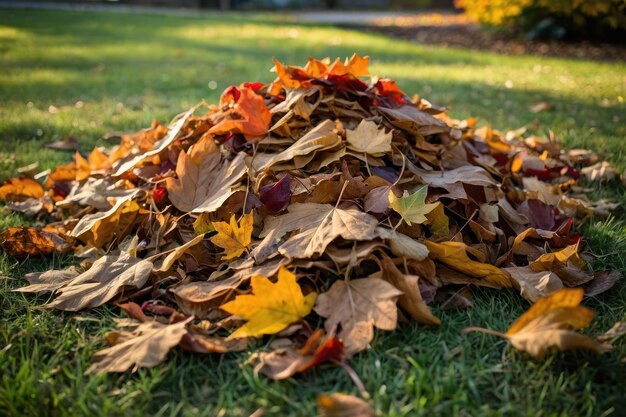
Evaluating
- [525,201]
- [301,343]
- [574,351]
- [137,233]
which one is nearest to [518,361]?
[574,351]

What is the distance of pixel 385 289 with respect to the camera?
4.52 feet

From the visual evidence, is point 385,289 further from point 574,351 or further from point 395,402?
point 574,351

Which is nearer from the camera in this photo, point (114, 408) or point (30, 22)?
point (114, 408)

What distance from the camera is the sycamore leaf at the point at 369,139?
1844 millimetres

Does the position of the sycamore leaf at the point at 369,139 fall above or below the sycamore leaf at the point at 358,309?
above

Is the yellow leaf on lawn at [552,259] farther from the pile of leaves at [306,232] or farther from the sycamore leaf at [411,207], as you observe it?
the sycamore leaf at [411,207]

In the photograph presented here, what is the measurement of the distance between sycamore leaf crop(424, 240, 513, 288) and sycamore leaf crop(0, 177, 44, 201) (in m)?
1.88

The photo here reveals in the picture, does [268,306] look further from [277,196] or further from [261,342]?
[277,196]

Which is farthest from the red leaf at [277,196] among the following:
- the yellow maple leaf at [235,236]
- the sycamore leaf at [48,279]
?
the sycamore leaf at [48,279]

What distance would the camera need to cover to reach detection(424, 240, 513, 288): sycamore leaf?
156 cm

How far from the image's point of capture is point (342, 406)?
110 centimetres

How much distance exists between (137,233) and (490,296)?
3.94 feet

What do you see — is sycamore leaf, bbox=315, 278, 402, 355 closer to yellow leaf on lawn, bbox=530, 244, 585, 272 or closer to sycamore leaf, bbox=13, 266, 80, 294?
yellow leaf on lawn, bbox=530, 244, 585, 272

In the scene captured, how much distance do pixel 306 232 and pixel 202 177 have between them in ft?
1.80
